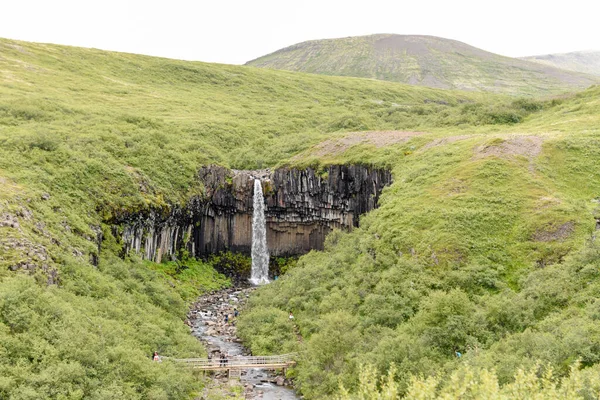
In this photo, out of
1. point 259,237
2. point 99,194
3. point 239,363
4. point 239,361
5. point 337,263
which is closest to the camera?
point 239,363

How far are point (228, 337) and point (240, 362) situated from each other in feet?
28.1

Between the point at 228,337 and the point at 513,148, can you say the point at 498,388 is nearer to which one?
the point at 228,337

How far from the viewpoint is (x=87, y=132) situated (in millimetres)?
68000

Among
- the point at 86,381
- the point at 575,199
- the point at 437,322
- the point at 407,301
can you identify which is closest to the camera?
the point at 86,381

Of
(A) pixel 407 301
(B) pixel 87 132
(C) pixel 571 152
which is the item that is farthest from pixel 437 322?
(B) pixel 87 132

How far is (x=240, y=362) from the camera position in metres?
37.3

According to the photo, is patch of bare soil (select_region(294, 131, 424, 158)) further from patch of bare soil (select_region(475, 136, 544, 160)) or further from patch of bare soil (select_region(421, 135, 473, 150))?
patch of bare soil (select_region(475, 136, 544, 160))

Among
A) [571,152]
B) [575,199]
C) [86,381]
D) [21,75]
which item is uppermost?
[21,75]

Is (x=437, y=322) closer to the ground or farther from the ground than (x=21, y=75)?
closer to the ground

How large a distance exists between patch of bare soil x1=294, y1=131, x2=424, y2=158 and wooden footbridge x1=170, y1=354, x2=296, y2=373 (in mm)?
36826

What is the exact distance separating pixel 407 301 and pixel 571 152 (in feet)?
93.1

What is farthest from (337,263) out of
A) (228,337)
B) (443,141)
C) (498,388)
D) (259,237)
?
(498,388)

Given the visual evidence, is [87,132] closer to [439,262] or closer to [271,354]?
[271,354]

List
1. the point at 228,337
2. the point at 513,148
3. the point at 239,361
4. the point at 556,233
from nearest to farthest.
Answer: the point at 239,361 → the point at 556,233 → the point at 228,337 → the point at 513,148
